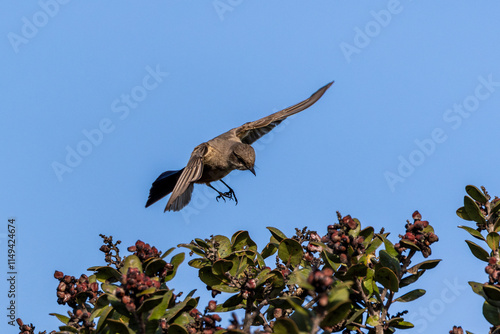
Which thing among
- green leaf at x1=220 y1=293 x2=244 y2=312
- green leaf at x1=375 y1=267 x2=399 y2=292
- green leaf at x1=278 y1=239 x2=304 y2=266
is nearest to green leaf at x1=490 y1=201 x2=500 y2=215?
green leaf at x1=375 y1=267 x2=399 y2=292

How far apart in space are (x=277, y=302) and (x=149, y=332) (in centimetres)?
80

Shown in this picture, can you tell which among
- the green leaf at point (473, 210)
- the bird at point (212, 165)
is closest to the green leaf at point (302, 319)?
the green leaf at point (473, 210)

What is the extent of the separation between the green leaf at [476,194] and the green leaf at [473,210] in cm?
9

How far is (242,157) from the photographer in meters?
8.75

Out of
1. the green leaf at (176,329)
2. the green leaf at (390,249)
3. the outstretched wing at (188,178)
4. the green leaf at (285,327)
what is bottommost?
the green leaf at (285,327)

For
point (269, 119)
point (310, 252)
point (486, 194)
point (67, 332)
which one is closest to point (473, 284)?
point (486, 194)

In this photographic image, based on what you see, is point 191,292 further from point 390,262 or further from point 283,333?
point 283,333

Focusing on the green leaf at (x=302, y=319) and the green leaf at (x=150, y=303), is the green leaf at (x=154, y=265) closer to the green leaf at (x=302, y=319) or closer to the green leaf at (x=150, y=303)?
the green leaf at (x=150, y=303)

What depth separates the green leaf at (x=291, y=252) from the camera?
393 centimetres

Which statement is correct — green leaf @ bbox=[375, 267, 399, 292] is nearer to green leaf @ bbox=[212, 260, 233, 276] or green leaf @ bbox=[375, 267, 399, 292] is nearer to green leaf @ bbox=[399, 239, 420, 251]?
green leaf @ bbox=[399, 239, 420, 251]

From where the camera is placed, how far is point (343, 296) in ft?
7.39

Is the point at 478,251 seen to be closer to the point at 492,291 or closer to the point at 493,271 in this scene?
the point at 493,271

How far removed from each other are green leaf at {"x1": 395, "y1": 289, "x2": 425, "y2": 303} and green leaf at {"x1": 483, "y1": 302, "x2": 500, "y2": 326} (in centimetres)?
44

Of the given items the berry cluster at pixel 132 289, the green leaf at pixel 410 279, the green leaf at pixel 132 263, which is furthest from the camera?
the green leaf at pixel 410 279
